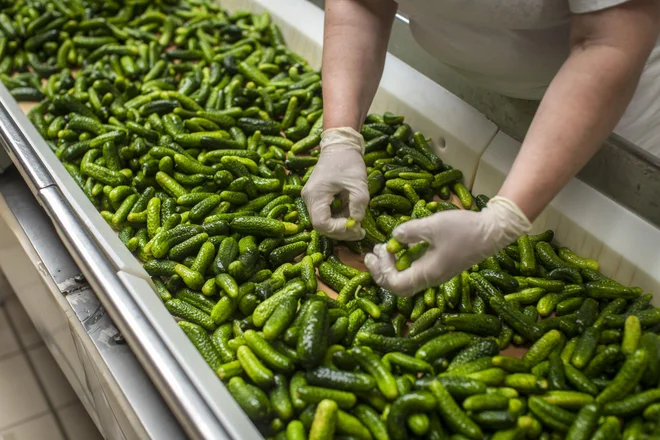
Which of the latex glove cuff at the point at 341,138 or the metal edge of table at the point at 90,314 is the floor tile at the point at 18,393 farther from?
the latex glove cuff at the point at 341,138

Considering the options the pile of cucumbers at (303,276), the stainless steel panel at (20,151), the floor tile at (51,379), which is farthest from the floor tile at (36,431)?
the stainless steel panel at (20,151)

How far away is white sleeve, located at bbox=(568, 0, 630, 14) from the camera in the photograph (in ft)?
5.70

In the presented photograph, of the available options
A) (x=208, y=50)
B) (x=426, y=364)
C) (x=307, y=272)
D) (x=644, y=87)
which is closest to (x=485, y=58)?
(x=644, y=87)

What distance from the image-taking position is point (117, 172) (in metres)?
3.01

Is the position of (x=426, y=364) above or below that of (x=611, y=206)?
below

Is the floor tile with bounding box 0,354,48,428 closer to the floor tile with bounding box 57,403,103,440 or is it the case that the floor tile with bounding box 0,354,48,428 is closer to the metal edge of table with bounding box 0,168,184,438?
the floor tile with bounding box 57,403,103,440

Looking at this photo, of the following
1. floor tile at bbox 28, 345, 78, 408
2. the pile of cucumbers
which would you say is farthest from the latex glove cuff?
floor tile at bbox 28, 345, 78, 408

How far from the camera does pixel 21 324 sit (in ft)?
12.7

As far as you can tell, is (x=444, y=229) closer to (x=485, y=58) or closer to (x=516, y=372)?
(x=516, y=372)

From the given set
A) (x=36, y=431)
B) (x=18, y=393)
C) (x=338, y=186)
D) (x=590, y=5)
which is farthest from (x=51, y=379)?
(x=590, y=5)

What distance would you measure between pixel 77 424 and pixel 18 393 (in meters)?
0.45

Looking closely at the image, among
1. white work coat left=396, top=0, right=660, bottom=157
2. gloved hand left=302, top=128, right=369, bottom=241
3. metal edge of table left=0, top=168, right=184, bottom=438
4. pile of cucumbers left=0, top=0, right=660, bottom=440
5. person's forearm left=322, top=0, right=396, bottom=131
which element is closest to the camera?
pile of cucumbers left=0, top=0, right=660, bottom=440

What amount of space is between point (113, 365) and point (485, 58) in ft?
6.53

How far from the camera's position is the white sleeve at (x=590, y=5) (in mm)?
1738
